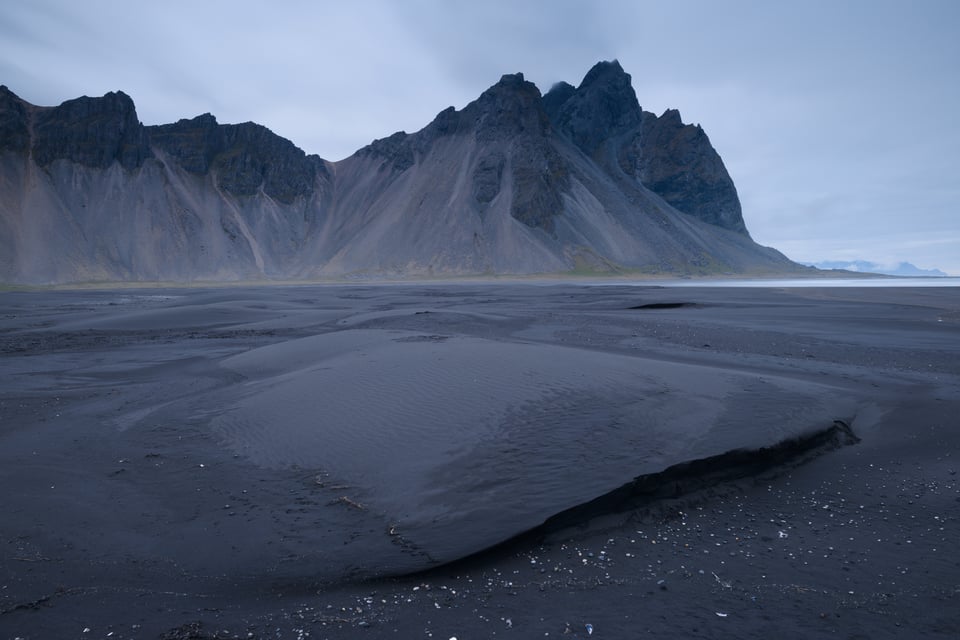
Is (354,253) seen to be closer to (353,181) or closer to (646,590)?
(353,181)

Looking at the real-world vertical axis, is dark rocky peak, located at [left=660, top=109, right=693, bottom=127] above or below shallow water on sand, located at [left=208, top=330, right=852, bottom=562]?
above

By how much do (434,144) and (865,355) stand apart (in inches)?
4858

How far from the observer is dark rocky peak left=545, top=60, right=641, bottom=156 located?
151 meters

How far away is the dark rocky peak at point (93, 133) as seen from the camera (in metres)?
99.6

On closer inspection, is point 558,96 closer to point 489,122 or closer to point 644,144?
point 644,144

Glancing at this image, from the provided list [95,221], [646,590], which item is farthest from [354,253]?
[646,590]

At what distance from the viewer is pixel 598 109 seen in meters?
153

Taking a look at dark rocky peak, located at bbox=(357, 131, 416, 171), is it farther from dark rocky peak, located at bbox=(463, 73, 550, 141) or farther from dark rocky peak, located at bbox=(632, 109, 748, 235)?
dark rocky peak, located at bbox=(632, 109, 748, 235)

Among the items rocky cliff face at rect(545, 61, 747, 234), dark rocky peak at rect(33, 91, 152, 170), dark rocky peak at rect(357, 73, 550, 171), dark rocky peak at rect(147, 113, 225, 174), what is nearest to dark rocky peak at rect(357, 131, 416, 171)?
dark rocky peak at rect(357, 73, 550, 171)

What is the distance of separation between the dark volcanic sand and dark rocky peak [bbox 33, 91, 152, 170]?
4516 inches

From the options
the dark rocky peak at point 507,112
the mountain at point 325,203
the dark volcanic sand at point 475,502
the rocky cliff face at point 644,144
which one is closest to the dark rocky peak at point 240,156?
the mountain at point 325,203

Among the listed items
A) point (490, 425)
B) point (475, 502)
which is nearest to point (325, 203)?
point (490, 425)

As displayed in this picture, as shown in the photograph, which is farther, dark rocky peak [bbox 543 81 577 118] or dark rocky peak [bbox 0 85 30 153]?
dark rocky peak [bbox 543 81 577 118]

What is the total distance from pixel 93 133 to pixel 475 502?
128773 mm
